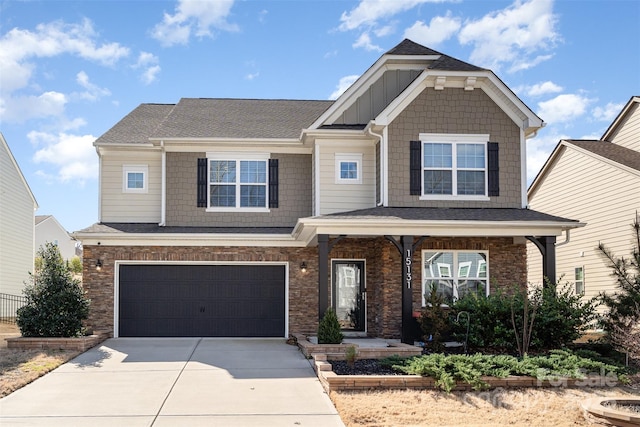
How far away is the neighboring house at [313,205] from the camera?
54.0ft

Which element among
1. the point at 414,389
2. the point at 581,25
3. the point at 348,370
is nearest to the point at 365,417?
the point at 414,389

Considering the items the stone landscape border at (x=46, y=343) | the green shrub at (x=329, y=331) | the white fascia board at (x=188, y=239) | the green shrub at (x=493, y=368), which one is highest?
the white fascia board at (x=188, y=239)

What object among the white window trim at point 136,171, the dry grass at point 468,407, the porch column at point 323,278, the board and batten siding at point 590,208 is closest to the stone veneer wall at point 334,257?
the white window trim at point 136,171

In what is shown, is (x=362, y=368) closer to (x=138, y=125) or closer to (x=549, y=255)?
(x=549, y=255)

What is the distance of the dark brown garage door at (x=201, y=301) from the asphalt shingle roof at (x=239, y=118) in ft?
11.7

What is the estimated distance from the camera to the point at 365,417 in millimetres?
9242

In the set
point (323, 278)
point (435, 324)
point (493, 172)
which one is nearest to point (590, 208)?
point (493, 172)

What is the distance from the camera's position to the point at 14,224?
27.8 metres

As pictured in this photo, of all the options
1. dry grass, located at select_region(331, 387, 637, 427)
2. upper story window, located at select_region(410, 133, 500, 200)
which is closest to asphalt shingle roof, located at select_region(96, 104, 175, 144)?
upper story window, located at select_region(410, 133, 500, 200)

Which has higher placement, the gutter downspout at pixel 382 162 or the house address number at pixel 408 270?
the gutter downspout at pixel 382 162

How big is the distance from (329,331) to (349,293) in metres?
4.21

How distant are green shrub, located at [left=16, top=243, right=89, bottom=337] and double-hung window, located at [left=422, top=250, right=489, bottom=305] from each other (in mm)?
8010

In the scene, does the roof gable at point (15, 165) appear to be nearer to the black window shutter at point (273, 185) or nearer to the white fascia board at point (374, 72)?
the black window shutter at point (273, 185)

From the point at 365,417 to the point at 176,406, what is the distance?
264cm
